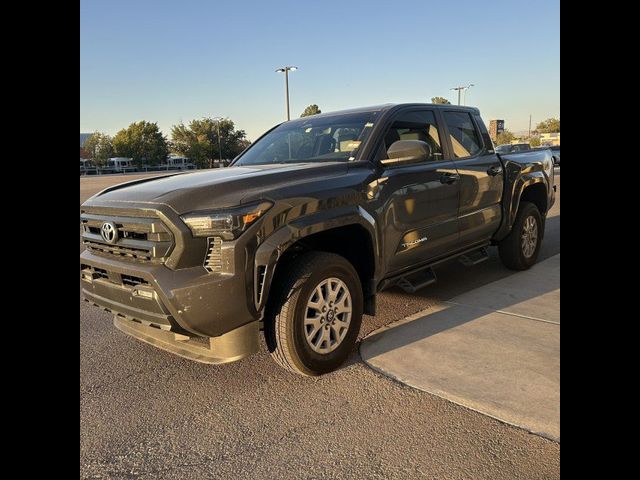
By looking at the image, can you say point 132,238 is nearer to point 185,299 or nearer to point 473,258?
point 185,299

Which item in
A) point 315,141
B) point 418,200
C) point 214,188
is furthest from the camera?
point 315,141

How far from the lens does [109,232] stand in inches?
123

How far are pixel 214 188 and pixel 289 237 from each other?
550 mm

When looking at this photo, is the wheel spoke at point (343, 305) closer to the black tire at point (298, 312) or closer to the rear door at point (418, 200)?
the black tire at point (298, 312)

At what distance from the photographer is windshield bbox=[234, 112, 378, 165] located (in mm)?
4043

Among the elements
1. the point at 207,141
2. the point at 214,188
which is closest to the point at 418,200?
the point at 214,188

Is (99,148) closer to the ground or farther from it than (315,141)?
farther from it

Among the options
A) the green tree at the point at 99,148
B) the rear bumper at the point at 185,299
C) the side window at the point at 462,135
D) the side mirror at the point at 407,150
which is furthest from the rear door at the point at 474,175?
the green tree at the point at 99,148

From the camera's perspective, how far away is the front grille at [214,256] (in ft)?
9.20

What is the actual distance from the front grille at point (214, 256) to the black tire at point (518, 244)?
4.09 meters

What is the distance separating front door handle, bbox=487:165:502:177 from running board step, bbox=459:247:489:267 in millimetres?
823

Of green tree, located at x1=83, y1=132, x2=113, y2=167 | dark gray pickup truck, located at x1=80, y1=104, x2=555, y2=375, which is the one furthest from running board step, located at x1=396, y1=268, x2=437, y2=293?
green tree, located at x1=83, y1=132, x2=113, y2=167
